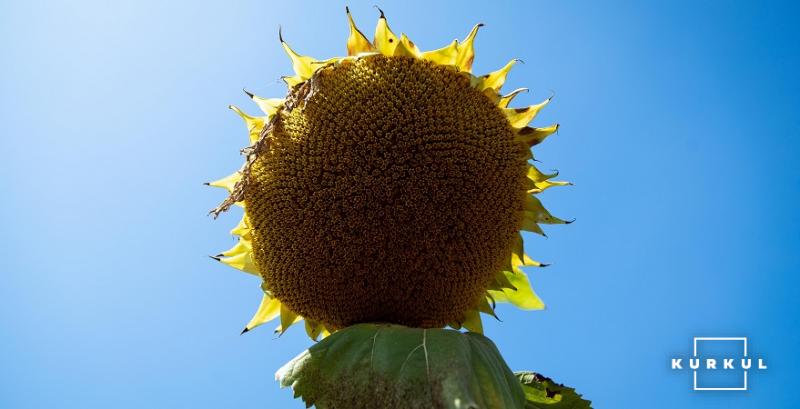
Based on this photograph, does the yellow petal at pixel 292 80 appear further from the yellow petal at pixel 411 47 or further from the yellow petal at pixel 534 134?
the yellow petal at pixel 534 134

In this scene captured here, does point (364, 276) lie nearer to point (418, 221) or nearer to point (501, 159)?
point (418, 221)

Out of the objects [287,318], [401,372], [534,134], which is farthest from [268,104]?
[401,372]

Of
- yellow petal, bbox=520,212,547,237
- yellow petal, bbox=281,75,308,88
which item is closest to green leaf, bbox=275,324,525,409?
yellow petal, bbox=520,212,547,237

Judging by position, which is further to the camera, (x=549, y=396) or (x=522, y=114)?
(x=549, y=396)

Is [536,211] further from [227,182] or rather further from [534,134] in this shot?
[227,182]

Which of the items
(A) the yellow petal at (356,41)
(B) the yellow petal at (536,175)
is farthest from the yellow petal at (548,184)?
(A) the yellow petal at (356,41)
